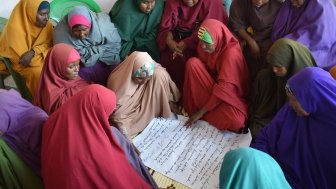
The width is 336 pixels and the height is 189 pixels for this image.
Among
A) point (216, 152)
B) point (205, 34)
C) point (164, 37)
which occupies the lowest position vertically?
point (216, 152)

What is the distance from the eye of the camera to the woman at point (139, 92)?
2.19m

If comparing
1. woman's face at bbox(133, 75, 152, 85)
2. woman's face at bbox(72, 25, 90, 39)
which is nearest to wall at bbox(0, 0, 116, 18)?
woman's face at bbox(72, 25, 90, 39)

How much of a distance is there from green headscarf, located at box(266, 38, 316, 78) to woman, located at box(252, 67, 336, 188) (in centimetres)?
38

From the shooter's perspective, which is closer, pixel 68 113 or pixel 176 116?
pixel 68 113

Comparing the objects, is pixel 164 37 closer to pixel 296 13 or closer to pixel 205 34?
pixel 205 34

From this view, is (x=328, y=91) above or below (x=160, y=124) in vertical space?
above

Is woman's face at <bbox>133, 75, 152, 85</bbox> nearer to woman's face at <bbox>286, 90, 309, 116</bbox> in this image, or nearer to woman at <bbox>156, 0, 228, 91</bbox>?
woman at <bbox>156, 0, 228, 91</bbox>

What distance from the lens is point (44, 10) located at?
2.54m

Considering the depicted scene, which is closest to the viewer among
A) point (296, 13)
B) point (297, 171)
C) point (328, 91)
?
point (328, 91)

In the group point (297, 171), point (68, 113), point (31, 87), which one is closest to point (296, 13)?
point (297, 171)

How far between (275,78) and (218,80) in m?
0.37

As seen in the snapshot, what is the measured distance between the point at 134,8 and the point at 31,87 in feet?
3.26

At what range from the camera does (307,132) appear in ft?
5.26

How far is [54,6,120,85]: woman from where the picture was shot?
240 cm
